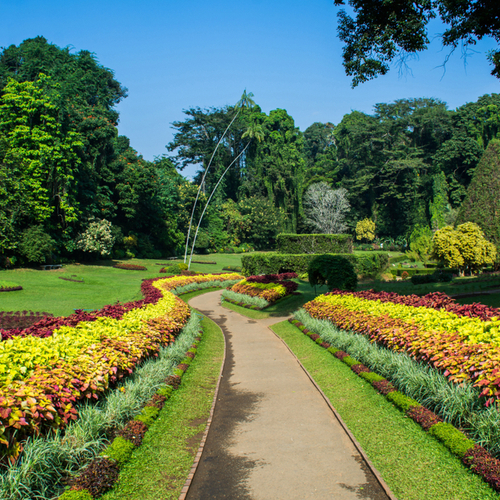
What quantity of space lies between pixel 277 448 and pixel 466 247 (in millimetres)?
27629

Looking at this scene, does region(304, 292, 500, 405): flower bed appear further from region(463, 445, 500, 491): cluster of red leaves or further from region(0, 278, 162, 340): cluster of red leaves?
region(0, 278, 162, 340): cluster of red leaves

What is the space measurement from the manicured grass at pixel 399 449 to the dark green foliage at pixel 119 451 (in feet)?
9.58

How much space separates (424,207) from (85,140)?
1917 inches

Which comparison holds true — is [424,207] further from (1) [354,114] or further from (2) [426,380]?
(2) [426,380]

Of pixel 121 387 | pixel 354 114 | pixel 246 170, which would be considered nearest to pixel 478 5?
pixel 121 387

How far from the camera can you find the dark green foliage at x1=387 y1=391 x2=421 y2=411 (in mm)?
5844

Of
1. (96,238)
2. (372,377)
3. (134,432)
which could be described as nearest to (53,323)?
(134,432)

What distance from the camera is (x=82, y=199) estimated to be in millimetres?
38750

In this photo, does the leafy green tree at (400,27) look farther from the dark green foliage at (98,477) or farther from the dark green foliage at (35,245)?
the dark green foliage at (35,245)

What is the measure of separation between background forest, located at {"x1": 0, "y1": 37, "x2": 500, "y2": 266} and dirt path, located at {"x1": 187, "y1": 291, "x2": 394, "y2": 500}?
26.4m

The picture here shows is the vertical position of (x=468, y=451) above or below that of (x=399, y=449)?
above

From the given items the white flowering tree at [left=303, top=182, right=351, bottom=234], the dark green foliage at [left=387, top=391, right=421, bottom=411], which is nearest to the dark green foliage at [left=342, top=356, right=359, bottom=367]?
the dark green foliage at [left=387, top=391, right=421, bottom=411]

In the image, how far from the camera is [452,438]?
471cm

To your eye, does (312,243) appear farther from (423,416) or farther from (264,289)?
(423,416)
